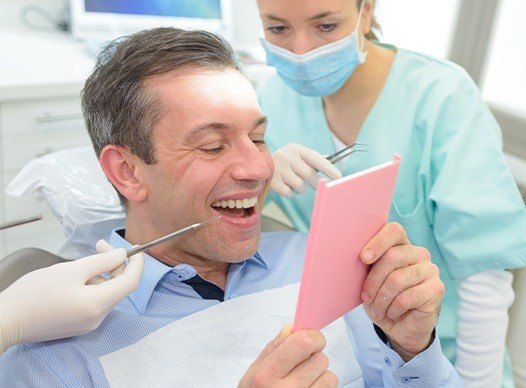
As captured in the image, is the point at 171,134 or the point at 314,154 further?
the point at 314,154

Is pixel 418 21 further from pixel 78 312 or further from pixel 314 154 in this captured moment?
pixel 78 312

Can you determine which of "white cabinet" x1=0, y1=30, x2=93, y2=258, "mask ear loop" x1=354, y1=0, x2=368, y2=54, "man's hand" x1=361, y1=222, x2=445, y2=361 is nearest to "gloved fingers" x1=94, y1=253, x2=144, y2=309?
"man's hand" x1=361, y1=222, x2=445, y2=361

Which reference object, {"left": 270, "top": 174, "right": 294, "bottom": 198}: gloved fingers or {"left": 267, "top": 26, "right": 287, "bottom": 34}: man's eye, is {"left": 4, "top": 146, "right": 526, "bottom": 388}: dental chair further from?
{"left": 267, "top": 26, "right": 287, "bottom": 34}: man's eye

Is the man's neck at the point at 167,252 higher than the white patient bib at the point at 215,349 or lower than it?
higher

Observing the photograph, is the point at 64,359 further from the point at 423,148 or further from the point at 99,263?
the point at 423,148

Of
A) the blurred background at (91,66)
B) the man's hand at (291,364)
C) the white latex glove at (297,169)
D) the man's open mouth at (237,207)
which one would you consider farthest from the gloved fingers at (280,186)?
the blurred background at (91,66)

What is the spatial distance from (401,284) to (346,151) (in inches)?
25.6

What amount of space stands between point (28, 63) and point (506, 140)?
1.85 meters

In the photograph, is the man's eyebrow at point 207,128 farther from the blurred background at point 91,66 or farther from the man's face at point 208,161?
the blurred background at point 91,66

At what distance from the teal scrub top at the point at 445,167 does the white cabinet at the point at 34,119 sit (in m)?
1.07

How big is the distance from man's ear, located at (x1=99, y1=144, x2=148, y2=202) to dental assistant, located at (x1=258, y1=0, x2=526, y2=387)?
0.39m

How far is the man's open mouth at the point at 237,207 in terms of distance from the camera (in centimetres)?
114

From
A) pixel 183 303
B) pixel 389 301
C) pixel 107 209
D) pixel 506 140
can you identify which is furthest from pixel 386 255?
pixel 506 140

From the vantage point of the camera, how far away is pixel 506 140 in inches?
84.1
